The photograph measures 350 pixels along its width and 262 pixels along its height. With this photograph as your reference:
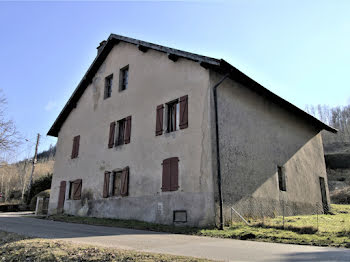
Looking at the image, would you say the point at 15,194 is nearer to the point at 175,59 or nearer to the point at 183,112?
the point at 175,59

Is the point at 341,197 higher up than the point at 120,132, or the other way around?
the point at 120,132

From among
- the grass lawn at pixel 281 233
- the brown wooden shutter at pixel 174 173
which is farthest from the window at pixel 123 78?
the grass lawn at pixel 281 233

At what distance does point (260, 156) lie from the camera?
13148 millimetres

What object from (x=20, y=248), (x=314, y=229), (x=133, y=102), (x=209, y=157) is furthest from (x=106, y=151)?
(x=314, y=229)

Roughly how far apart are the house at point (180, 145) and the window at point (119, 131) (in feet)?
0.19

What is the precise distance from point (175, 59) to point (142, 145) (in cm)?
417

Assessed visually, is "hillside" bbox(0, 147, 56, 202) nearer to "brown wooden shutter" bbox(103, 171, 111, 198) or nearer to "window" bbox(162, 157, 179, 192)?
"brown wooden shutter" bbox(103, 171, 111, 198)

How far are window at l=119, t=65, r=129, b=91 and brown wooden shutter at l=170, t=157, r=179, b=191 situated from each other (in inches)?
248

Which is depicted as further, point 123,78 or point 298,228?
point 123,78

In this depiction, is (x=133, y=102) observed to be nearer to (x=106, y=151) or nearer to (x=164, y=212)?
(x=106, y=151)

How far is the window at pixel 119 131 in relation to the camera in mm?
14914

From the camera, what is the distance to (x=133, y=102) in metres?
15.1

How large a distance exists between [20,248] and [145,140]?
7603 millimetres

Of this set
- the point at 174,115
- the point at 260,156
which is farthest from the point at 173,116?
the point at 260,156
